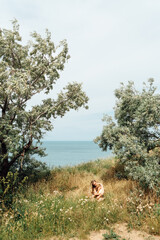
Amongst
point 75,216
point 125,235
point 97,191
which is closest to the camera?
point 125,235

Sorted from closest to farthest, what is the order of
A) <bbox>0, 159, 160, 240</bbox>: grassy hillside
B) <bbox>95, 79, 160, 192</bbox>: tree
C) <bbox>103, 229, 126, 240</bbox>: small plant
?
1. <bbox>103, 229, 126, 240</bbox>: small plant
2. <bbox>0, 159, 160, 240</bbox>: grassy hillside
3. <bbox>95, 79, 160, 192</bbox>: tree

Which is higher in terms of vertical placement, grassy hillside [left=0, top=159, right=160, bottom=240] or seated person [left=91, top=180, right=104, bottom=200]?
seated person [left=91, top=180, right=104, bottom=200]

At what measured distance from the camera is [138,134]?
9.53 meters

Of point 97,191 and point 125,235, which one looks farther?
point 97,191

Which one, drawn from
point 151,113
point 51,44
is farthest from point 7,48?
point 151,113

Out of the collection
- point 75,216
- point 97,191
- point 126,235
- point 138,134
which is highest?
point 138,134

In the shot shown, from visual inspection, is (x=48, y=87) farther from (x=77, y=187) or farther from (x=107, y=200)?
(x=107, y=200)

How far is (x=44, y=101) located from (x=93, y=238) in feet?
24.9

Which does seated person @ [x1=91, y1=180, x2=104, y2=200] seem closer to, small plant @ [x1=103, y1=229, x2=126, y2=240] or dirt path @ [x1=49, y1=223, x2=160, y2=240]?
dirt path @ [x1=49, y1=223, x2=160, y2=240]

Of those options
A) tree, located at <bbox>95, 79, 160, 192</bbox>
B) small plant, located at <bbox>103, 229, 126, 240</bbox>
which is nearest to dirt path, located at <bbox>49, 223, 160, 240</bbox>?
small plant, located at <bbox>103, 229, 126, 240</bbox>

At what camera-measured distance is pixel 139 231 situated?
632 centimetres

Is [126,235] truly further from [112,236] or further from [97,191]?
[97,191]

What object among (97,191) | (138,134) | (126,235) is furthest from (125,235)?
(138,134)

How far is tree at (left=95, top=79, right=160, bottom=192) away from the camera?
8.18 metres
